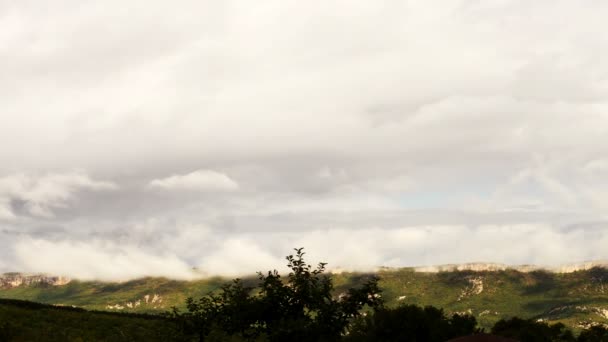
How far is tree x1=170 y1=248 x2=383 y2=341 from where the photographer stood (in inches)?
1754

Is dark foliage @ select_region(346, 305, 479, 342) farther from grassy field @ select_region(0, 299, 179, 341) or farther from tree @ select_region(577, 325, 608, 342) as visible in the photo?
grassy field @ select_region(0, 299, 179, 341)

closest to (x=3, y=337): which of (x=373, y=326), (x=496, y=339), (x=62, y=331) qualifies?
(x=62, y=331)

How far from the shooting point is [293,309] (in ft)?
157

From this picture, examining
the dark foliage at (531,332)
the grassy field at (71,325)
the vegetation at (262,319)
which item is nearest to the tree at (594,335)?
the dark foliage at (531,332)

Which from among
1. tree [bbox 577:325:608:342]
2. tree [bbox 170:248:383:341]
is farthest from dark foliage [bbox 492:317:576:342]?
tree [bbox 170:248:383:341]

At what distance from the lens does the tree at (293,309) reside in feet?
146

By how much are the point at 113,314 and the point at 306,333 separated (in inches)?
2110

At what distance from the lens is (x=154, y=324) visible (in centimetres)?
8319

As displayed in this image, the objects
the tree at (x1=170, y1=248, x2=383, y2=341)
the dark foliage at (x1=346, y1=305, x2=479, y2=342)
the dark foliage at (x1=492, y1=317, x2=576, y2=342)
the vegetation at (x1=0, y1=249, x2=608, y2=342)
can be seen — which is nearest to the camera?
the tree at (x1=170, y1=248, x2=383, y2=341)

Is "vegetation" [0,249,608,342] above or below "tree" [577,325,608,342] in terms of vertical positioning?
above

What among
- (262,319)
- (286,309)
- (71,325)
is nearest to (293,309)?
(286,309)

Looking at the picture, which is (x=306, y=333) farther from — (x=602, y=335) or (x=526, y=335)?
(x=602, y=335)

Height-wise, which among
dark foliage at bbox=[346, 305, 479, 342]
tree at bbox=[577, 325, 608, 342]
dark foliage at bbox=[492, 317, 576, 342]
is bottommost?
tree at bbox=[577, 325, 608, 342]

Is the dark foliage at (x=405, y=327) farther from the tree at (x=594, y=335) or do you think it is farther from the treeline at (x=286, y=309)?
the treeline at (x=286, y=309)
